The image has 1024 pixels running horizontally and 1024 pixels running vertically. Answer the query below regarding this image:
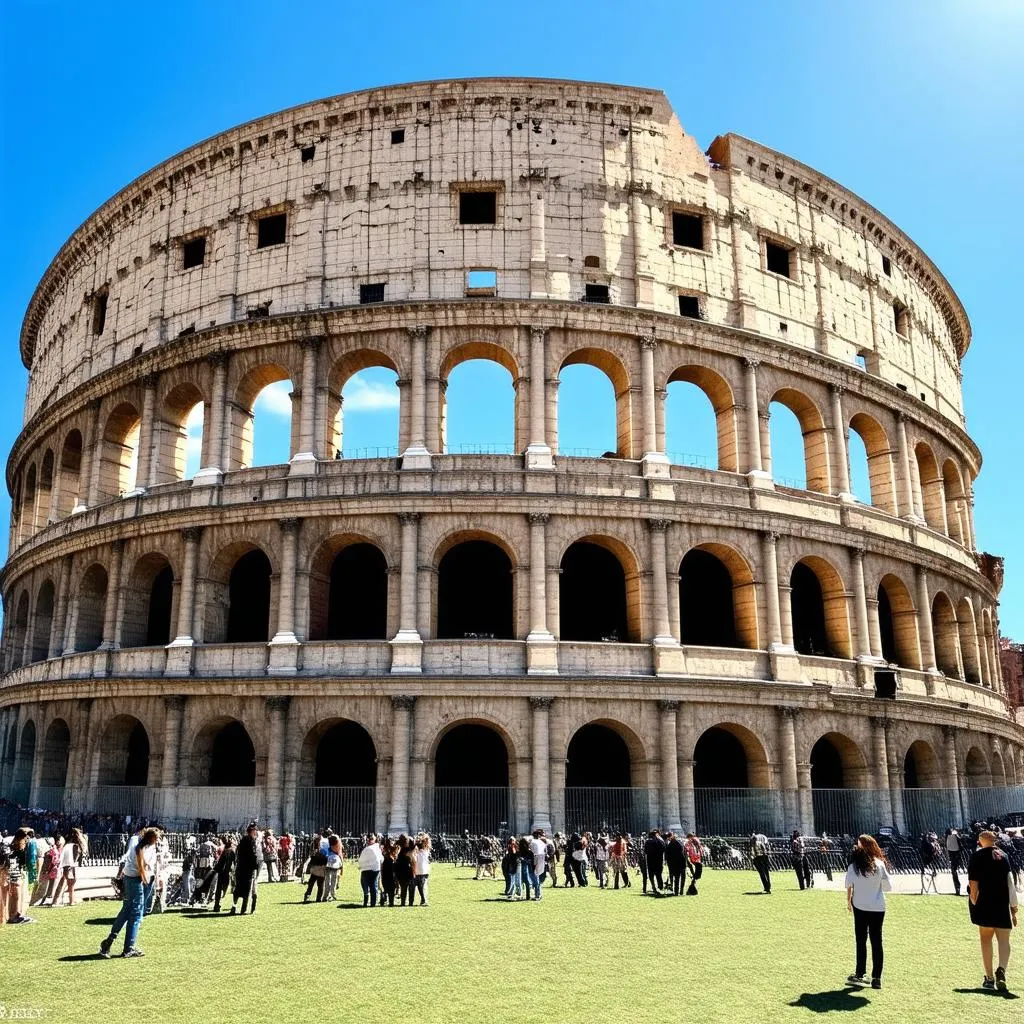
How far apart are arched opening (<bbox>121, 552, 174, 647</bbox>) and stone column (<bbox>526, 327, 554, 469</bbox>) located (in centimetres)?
1120

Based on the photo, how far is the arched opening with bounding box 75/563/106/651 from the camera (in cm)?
2966

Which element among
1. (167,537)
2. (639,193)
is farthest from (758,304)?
(167,537)

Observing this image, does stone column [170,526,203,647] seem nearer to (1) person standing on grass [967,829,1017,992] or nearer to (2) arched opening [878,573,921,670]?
(2) arched opening [878,573,921,670]

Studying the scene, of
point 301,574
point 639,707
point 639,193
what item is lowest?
point 639,707

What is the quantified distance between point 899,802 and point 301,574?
17.4 m

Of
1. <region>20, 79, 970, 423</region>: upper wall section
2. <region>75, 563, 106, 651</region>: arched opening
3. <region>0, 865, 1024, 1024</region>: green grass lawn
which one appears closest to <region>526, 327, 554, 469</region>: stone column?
<region>20, 79, 970, 423</region>: upper wall section

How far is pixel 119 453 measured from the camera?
31688 millimetres

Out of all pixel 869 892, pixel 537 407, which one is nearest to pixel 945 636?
pixel 537 407

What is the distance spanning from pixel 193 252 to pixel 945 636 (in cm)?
2748

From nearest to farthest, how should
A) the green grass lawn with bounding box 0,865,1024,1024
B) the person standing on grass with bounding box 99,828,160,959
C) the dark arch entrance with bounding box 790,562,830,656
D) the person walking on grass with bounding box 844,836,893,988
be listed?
1. the green grass lawn with bounding box 0,865,1024,1024
2. the person walking on grass with bounding box 844,836,893,988
3. the person standing on grass with bounding box 99,828,160,959
4. the dark arch entrance with bounding box 790,562,830,656

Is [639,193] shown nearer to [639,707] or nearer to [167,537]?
[639,707]

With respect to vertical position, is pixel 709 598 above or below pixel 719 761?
above

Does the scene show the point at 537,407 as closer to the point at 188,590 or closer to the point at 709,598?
the point at 709,598

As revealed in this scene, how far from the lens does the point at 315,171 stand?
2895 centimetres
